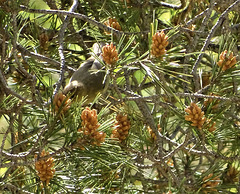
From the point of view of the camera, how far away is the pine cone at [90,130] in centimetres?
131

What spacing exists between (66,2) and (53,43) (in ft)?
0.91

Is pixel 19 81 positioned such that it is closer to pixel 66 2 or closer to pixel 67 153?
pixel 66 2

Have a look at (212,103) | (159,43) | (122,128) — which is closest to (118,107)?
(122,128)

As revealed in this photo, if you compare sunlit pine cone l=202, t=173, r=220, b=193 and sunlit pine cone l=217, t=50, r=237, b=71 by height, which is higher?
sunlit pine cone l=217, t=50, r=237, b=71

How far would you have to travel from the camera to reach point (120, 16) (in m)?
2.03

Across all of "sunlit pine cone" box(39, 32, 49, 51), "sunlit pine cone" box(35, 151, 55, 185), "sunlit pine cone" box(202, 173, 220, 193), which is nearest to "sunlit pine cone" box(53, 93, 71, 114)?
"sunlit pine cone" box(35, 151, 55, 185)

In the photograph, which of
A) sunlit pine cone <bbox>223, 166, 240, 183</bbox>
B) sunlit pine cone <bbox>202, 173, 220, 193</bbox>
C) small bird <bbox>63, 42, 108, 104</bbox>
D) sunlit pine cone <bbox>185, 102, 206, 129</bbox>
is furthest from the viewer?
sunlit pine cone <bbox>223, 166, 240, 183</bbox>

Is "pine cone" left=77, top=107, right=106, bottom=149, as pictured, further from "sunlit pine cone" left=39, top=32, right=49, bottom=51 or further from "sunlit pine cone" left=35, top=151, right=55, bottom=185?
"sunlit pine cone" left=39, top=32, right=49, bottom=51

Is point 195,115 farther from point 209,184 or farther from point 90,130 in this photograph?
point 209,184

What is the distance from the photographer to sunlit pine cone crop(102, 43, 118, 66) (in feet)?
4.46

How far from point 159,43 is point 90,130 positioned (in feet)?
1.04

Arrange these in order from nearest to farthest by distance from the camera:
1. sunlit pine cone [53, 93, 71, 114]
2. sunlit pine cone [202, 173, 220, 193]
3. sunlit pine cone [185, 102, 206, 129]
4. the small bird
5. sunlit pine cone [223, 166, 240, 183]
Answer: sunlit pine cone [53, 93, 71, 114]
sunlit pine cone [185, 102, 206, 129]
the small bird
sunlit pine cone [202, 173, 220, 193]
sunlit pine cone [223, 166, 240, 183]

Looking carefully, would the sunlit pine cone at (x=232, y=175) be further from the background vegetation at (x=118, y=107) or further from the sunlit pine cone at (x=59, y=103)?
the sunlit pine cone at (x=59, y=103)

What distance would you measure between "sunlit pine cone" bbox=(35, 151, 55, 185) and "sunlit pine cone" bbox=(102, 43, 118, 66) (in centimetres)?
33
